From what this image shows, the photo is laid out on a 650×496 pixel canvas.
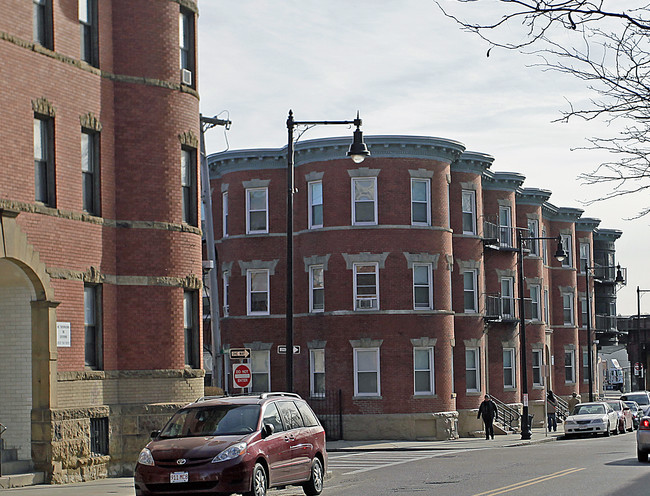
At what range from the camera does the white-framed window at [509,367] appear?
164 ft

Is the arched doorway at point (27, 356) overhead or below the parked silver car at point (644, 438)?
overhead

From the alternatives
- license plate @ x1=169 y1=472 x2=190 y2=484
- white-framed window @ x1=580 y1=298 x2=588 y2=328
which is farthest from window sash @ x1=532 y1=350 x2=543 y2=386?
license plate @ x1=169 y1=472 x2=190 y2=484

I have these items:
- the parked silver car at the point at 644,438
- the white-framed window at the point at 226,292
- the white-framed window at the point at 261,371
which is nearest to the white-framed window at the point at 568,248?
the white-framed window at the point at 261,371

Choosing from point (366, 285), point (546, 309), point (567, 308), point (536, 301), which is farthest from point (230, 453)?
point (567, 308)

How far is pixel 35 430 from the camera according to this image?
2184cm

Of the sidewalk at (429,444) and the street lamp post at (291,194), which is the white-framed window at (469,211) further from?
the street lamp post at (291,194)

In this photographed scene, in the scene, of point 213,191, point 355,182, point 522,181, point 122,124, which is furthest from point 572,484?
point 522,181

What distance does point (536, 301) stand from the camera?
57.0m

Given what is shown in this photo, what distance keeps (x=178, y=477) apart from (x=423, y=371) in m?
26.5

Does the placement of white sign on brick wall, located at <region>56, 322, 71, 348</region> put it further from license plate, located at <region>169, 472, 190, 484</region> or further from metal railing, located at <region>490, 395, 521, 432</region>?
metal railing, located at <region>490, 395, 521, 432</region>

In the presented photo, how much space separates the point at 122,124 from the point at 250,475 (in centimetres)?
1130

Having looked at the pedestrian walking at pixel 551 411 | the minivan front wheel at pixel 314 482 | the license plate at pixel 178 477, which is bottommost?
the pedestrian walking at pixel 551 411

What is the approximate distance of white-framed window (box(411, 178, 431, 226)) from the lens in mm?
42938

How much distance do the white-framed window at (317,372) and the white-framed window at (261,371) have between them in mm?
2537
